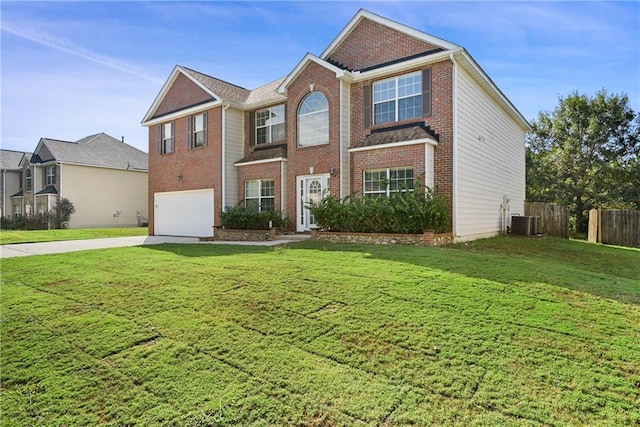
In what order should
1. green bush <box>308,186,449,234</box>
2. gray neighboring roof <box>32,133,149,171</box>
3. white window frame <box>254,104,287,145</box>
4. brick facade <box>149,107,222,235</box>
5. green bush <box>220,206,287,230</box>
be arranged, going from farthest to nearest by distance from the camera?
gray neighboring roof <box>32,133,149,171</box> < brick facade <box>149,107,222,235</box> < white window frame <box>254,104,287,145</box> < green bush <box>220,206,287,230</box> < green bush <box>308,186,449,234</box>

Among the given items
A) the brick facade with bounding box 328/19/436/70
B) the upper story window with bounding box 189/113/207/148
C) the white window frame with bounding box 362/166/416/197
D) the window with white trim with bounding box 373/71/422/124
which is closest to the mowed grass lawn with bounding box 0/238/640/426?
the white window frame with bounding box 362/166/416/197

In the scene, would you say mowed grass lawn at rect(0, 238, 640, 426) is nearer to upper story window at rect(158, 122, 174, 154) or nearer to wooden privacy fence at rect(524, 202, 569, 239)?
wooden privacy fence at rect(524, 202, 569, 239)

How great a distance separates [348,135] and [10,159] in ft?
127

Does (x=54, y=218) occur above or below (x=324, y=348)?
above

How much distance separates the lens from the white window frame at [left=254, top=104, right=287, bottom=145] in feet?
54.5

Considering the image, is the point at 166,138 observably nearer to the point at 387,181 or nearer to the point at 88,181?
the point at 387,181

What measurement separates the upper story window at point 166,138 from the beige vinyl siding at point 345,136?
1066 centimetres

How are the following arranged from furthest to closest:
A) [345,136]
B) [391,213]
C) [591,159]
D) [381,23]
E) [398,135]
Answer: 1. [591,159]
2. [345,136]
3. [381,23]
4. [398,135]
5. [391,213]

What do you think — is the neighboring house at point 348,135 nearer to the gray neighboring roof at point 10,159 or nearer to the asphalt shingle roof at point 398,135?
the asphalt shingle roof at point 398,135

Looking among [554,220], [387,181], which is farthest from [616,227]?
[387,181]

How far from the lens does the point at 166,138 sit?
20016 mm

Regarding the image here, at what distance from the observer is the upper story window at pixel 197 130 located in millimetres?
17969

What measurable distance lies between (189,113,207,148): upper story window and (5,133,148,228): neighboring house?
16.2 metres

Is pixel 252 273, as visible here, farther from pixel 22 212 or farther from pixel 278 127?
pixel 22 212
